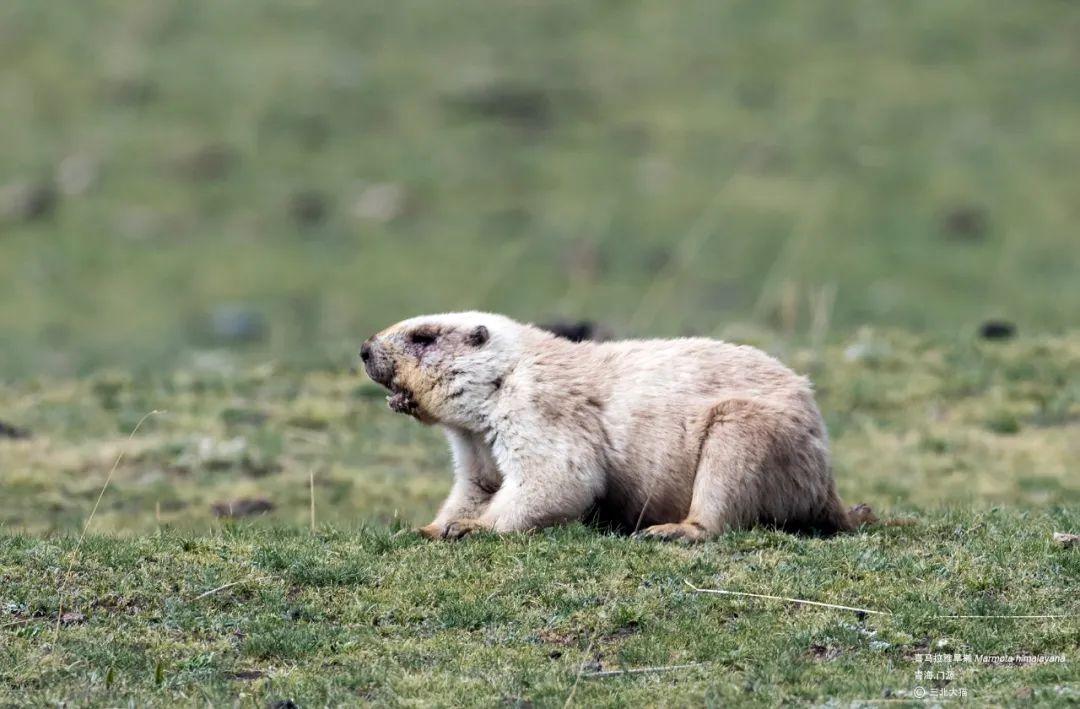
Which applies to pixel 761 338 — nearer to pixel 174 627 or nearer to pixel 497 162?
pixel 174 627

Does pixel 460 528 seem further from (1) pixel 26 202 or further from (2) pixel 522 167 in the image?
(2) pixel 522 167

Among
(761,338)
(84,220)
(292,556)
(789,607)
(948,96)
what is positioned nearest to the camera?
(789,607)

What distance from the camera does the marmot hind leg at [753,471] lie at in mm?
11148

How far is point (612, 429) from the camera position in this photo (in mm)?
11672

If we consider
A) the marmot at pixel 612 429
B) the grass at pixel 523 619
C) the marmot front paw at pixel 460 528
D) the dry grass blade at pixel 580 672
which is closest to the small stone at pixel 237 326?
the marmot at pixel 612 429

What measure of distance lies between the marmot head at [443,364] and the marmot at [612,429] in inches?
0.4

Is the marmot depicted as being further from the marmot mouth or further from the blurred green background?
the blurred green background

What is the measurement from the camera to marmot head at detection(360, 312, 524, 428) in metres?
11.9

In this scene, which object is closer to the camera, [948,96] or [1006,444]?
[1006,444]

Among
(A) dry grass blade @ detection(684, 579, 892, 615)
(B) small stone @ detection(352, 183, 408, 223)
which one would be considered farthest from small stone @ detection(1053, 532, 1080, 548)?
(B) small stone @ detection(352, 183, 408, 223)

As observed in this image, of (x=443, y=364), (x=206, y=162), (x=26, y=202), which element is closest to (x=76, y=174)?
(x=26, y=202)

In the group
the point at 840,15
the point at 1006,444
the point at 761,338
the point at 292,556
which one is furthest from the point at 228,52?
the point at 292,556

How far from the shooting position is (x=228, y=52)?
136 feet

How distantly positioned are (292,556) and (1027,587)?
15.5 ft
